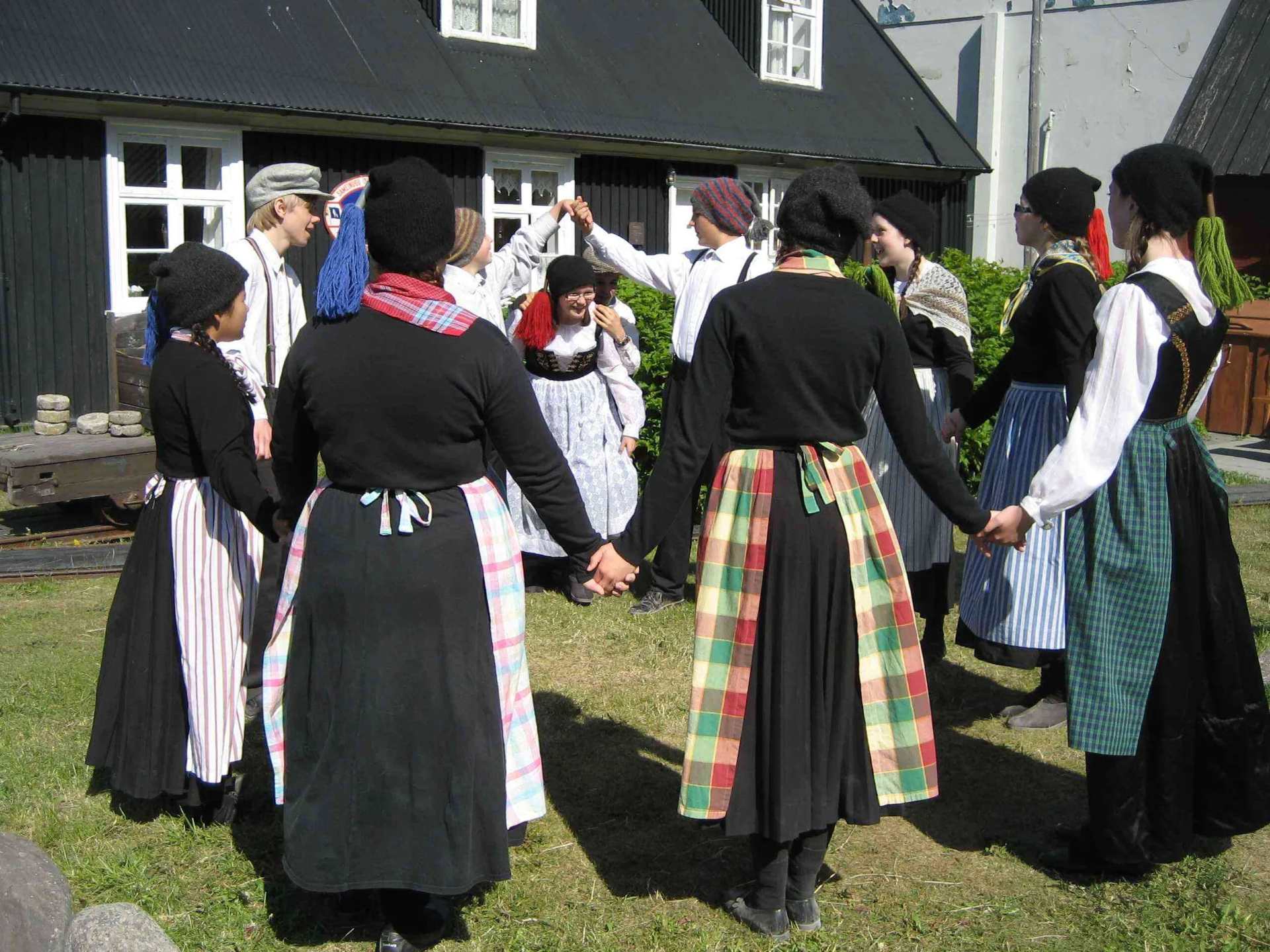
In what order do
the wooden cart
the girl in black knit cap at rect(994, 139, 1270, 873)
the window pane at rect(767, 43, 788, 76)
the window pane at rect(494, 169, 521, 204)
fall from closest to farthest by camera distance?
the girl in black knit cap at rect(994, 139, 1270, 873), the wooden cart, the window pane at rect(494, 169, 521, 204), the window pane at rect(767, 43, 788, 76)

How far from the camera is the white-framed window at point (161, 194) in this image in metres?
11.5

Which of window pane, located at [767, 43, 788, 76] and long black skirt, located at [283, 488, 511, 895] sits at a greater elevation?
window pane, located at [767, 43, 788, 76]

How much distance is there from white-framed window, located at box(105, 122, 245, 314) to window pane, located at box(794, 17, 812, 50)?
8.83 meters

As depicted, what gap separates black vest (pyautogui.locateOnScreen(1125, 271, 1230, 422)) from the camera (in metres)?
3.39

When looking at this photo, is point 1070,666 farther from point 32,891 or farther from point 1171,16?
point 1171,16

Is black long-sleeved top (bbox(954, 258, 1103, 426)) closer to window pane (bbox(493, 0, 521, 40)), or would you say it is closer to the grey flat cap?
the grey flat cap

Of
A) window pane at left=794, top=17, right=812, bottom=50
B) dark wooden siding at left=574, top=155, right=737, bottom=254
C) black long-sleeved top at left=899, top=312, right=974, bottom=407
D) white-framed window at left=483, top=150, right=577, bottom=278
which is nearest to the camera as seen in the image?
black long-sleeved top at left=899, top=312, right=974, bottom=407

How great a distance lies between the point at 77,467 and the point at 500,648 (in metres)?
5.41

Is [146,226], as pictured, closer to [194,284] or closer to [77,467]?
[77,467]

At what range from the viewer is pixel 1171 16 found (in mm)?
21672

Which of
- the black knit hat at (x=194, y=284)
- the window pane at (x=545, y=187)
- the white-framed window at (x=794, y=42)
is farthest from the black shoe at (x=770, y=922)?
the white-framed window at (x=794, y=42)

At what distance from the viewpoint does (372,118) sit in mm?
12430

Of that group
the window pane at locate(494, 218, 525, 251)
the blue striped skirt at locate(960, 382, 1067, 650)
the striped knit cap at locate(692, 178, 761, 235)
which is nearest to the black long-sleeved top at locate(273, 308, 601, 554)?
the blue striped skirt at locate(960, 382, 1067, 650)

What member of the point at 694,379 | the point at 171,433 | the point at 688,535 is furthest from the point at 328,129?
the point at 694,379
